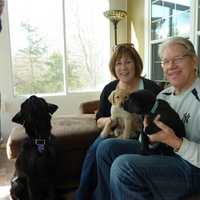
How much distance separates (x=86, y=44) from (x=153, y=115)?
294 centimetres

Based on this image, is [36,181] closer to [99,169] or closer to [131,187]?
[99,169]

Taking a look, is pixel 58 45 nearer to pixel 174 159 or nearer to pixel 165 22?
pixel 165 22

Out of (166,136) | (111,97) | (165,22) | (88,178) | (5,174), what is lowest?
(5,174)

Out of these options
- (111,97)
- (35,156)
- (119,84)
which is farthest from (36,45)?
(35,156)

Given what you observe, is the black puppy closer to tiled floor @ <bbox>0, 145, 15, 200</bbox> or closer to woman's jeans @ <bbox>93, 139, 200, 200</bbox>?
woman's jeans @ <bbox>93, 139, 200, 200</bbox>

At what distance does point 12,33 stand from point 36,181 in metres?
2.59

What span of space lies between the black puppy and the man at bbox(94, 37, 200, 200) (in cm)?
4

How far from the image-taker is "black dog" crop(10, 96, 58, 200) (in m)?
1.66

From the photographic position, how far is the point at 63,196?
198 cm

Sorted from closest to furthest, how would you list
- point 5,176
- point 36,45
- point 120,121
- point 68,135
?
point 120,121 < point 68,135 < point 5,176 < point 36,45

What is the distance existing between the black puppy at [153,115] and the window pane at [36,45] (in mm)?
2708

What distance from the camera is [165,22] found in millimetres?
3203

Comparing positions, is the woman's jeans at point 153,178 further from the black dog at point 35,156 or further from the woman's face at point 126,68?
the woman's face at point 126,68

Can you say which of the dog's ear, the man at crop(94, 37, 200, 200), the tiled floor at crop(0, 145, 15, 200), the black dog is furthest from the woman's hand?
the tiled floor at crop(0, 145, 15, 200)
